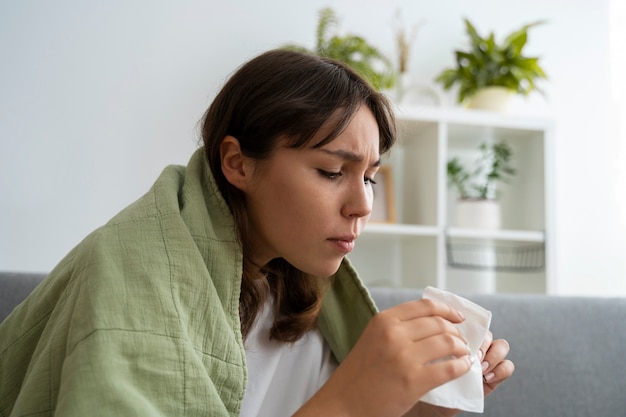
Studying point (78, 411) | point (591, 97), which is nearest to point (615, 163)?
point (591, 97)

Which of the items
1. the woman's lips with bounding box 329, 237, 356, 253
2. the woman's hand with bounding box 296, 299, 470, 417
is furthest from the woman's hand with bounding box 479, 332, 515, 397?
the woman's lips with bounding box 329, 237, 356, 253

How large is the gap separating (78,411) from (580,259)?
2290 mm

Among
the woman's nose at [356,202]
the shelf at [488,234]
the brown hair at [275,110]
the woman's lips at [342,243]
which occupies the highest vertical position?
the brown hair at [275,110]

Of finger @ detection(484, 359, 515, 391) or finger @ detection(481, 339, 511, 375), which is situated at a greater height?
finger @ detection(481, 339, 511, 375)

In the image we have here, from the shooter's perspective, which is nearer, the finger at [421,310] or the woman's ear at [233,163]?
the finger at [421,310]

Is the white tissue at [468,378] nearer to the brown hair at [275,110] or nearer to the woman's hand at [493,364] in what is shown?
the woman's hand at [493,364]

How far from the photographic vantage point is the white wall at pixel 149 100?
208cm

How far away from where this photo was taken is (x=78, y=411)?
0.63m

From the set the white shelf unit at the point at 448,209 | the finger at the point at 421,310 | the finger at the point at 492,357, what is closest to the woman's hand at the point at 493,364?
the finger at the point at 492,357

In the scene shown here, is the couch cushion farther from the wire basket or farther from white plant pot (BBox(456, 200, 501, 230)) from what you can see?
the wire basket

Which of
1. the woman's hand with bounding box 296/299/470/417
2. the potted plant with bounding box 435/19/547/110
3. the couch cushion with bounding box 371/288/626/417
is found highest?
the potted plant with bounding box 435/19/547/110

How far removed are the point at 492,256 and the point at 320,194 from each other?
1.64 meters

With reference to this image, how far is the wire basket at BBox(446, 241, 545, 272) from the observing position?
2.24 metres

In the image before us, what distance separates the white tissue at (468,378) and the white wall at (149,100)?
155 cm
